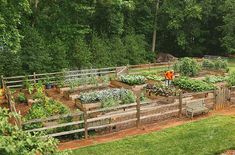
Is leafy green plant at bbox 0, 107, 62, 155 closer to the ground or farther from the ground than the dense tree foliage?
closer to the ground

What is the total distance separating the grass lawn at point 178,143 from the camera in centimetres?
1159

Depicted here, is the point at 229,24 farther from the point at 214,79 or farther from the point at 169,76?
the point at 169,76

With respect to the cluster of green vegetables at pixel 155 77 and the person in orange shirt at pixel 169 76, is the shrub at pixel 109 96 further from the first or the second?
the cluster of green vegetables at pixel 155 77

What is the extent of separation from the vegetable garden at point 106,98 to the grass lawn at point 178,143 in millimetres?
1298

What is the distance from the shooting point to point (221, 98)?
17.3 m

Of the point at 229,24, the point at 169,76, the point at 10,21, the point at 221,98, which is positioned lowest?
the point at 221,98

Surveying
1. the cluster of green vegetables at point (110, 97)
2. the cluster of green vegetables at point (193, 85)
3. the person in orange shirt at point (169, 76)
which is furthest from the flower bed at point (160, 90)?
the cluster of green vegetables at point (110, 97)

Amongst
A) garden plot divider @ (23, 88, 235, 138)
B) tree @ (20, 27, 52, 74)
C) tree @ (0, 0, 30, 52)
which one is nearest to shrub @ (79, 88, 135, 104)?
garden plot divider @ (23, 88, 235, 138)

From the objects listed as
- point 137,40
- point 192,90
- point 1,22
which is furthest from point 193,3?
point 1,22

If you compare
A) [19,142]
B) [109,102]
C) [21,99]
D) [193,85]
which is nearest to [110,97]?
[109,102]

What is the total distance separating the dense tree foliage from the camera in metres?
26.0

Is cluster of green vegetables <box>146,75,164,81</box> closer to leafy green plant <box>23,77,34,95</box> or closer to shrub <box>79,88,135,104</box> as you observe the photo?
shrub <box>79,88,135,104</box>

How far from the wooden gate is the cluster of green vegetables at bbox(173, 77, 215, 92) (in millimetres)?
1414

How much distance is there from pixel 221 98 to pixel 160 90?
3.70 metres
